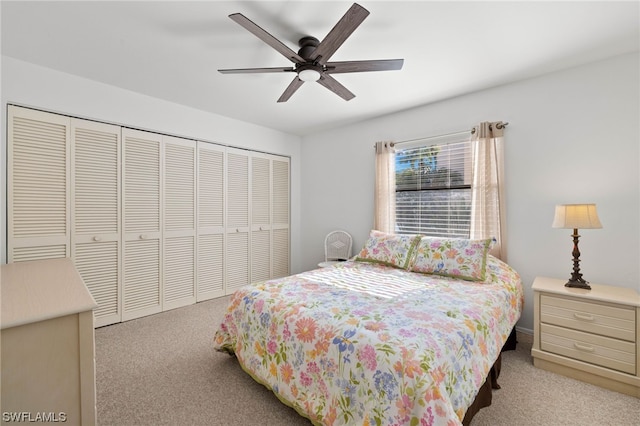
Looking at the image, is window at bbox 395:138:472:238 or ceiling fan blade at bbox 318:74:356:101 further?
window at bbox 395:138:472:238

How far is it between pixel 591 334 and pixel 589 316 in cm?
12

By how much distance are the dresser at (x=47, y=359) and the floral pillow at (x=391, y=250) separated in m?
2.47

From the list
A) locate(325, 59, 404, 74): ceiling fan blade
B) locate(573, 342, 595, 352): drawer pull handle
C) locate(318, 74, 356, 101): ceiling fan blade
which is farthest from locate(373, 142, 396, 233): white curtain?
locate(573, 342, 595, 352): drawer pull handle

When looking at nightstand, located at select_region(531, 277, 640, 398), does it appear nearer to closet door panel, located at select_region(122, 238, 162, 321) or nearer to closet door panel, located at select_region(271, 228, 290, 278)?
closet door panel, located at select_region(271, 228, 290, 278)

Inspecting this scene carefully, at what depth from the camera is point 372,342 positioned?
1343 millimetres

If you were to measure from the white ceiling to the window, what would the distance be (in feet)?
2.30

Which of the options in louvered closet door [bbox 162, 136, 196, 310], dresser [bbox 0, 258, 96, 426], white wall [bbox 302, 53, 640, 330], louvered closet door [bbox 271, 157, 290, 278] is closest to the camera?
dresser [bbox 0, 258, 96, 426]

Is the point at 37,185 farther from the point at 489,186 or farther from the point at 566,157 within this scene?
the point at 566,157

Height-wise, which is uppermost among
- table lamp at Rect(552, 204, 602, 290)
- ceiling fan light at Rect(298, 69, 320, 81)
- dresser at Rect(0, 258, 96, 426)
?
ceiling fan light at Rect(298, 69, 320, 81)

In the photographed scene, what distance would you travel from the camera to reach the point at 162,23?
6.34 feet

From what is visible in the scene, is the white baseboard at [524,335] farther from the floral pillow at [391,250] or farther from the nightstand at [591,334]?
the floral pillow at [391,250]

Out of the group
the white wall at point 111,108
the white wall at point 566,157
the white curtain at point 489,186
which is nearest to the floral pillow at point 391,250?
the white curtain at point 489,186

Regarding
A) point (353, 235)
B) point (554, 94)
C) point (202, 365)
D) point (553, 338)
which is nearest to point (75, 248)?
point (202, 365)

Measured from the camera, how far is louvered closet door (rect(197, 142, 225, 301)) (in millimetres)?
3699
